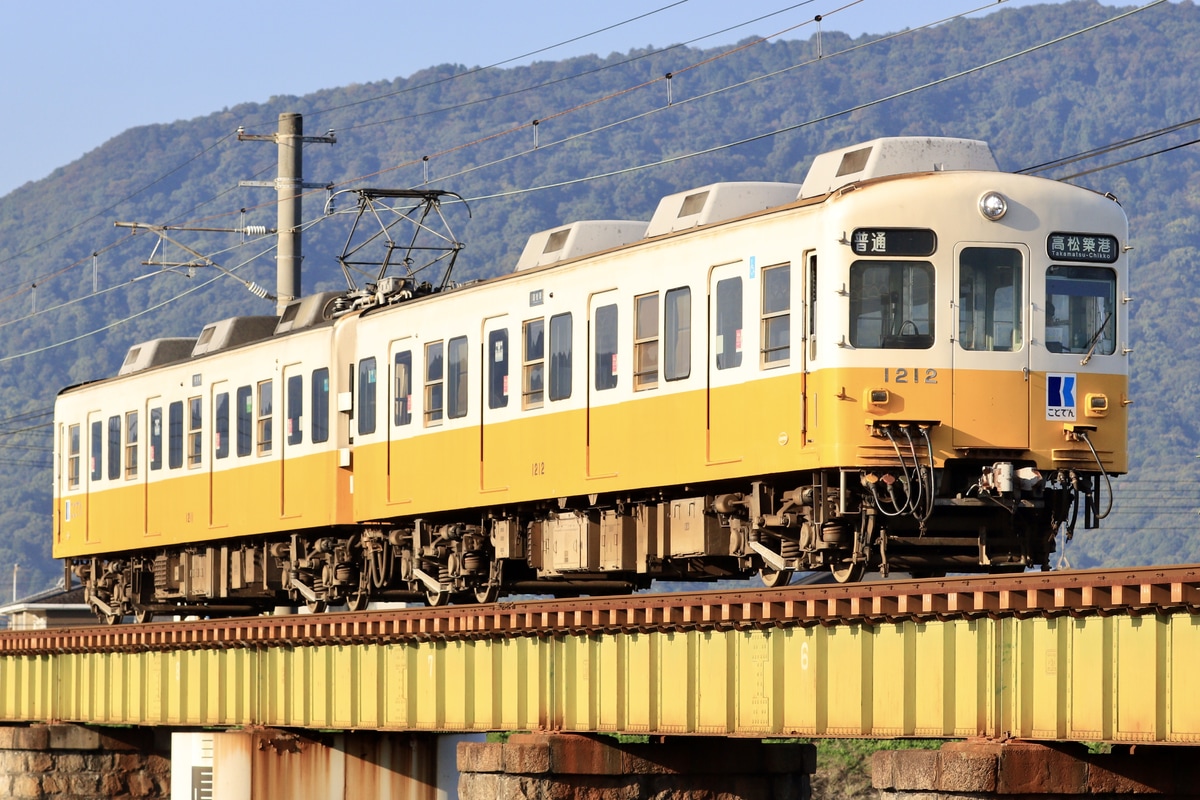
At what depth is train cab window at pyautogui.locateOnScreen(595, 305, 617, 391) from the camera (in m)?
21.8

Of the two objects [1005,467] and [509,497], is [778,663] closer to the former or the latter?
[1005,467]

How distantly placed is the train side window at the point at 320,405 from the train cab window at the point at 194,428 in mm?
3833

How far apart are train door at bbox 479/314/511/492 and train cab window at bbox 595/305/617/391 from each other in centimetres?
168

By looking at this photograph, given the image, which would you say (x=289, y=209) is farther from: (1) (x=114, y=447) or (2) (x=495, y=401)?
(2) (x=495, y=401)

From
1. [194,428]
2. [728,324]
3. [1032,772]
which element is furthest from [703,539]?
[194,428]

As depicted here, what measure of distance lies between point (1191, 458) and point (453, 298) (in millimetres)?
142076

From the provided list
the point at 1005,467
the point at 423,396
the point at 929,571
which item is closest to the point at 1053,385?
the point at 1005,467

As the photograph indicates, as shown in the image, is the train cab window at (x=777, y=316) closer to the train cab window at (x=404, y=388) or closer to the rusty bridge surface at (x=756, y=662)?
the rusty bridge surface at (x=756, y=662)

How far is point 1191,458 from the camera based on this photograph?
15988cm

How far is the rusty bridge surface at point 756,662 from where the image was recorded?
1417 cm

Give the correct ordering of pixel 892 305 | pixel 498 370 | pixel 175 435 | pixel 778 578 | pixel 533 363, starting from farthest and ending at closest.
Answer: pixel 175 435, pixel 498 370, pixel 533 363, pixel 778 578, pixel 892 305

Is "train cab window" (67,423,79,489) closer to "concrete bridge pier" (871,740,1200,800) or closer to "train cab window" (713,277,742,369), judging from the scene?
"train cab window" (713,277,742,369)

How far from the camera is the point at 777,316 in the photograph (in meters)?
19.3

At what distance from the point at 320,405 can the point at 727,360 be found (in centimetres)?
940
